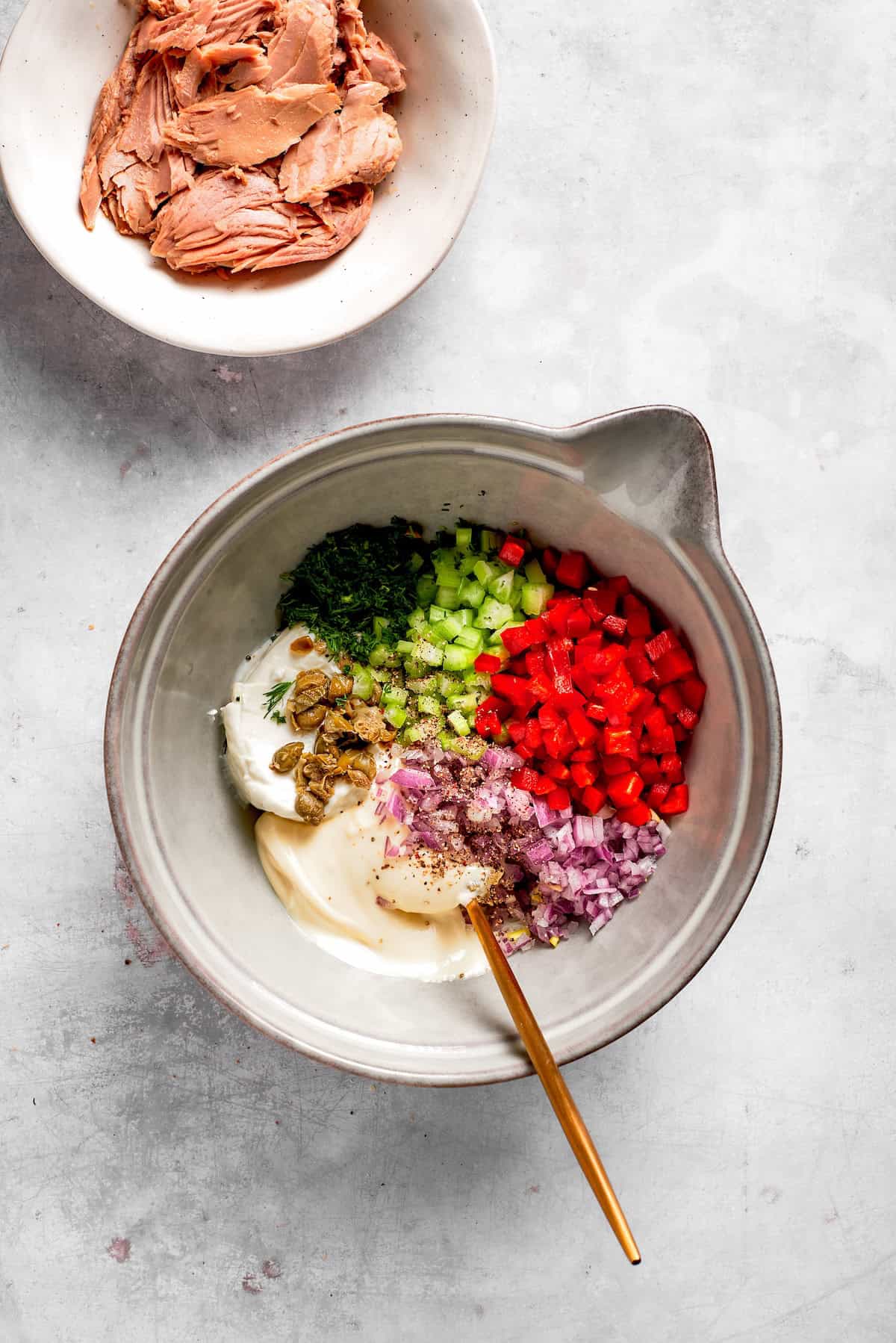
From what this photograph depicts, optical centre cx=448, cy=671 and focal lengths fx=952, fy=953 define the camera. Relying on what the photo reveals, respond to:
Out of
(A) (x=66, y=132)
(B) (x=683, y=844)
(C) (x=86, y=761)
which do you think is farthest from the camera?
(C) (x=86, y=761)

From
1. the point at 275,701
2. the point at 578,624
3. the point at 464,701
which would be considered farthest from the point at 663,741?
the point at 275,701

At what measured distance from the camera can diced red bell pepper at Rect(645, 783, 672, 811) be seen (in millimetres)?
1689

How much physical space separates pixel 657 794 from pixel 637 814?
6 centimetres

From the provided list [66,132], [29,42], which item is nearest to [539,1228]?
[66,132]

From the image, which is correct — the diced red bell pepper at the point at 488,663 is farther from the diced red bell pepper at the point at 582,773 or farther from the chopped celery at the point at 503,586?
the diced red bell pepper at the point at 582,773

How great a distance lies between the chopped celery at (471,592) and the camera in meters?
1.77

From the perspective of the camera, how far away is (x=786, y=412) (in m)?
1.95

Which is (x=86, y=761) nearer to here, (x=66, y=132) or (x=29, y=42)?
(x=66, y=132)

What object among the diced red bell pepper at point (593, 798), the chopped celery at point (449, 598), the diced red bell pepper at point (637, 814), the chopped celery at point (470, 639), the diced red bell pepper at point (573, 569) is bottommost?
the diced red bell pepper at point (637, 814)

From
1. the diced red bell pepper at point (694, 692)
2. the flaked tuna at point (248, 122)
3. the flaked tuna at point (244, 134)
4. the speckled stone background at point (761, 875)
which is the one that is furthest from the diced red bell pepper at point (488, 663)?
the flaked tuna at point (248, 122)

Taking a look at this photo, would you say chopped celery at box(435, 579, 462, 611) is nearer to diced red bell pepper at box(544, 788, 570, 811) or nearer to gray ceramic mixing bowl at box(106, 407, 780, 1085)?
gray ceramic mixing bowl at box(106, 407, 780, 1085)

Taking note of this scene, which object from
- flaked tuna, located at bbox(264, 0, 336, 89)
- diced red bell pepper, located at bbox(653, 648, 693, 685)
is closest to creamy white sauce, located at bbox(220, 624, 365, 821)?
diced red bell pepper, located at bbox(653, 648, 693, 685)

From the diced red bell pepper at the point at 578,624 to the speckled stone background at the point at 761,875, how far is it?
17.2 inches

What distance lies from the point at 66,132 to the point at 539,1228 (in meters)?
2.33
